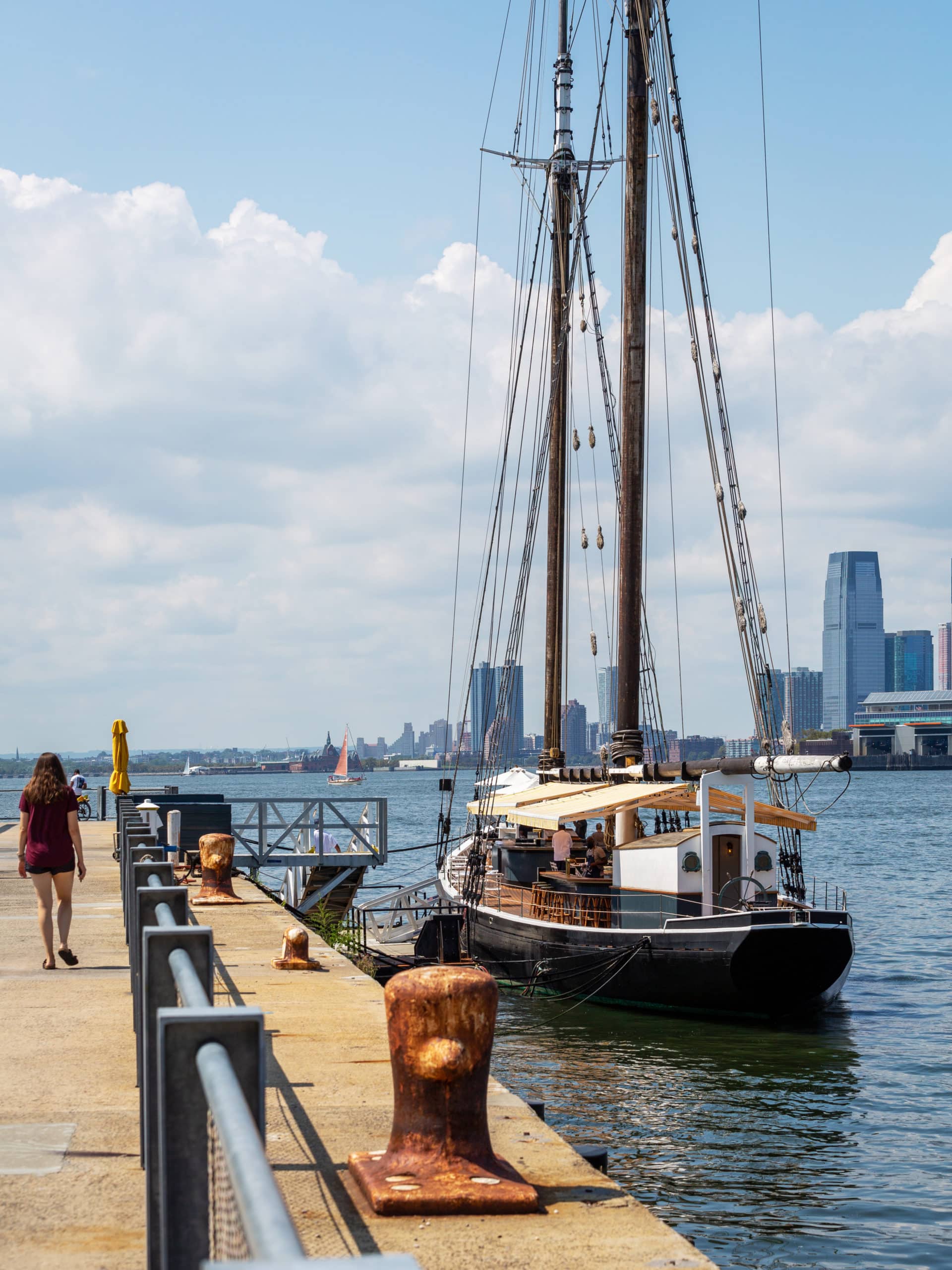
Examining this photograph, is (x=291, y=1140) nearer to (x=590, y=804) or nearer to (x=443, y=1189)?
(x=443, y=1189)

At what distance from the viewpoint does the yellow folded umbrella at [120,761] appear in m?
34.2

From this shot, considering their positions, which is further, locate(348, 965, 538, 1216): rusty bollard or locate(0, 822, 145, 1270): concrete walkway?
locate(348, 965, 538, 1216): rusty bollard

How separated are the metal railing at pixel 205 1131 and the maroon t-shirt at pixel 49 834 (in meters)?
7.29

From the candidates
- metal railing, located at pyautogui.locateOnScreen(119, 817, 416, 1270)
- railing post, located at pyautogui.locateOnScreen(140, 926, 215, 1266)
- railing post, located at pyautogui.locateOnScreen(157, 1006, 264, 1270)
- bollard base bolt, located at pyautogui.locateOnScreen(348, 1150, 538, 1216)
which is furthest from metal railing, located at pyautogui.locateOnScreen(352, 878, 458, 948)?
railing post, located at pyautogui.locateOnScreen(157, 1006, 264, 1270)

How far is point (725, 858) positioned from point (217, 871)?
8.36 meters

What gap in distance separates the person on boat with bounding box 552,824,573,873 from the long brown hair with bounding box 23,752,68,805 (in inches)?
589

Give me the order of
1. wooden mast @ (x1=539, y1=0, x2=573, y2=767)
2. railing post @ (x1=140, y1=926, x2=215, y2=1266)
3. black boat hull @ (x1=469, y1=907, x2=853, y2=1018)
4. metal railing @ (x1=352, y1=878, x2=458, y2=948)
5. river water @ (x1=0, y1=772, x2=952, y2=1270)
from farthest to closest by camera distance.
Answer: wooden mast @ (x1=539, y1=0, x2=573, y2=767)
metal railing @ (x1=352, y1=878, x2=458, y2=948)
black boat hull @ (x1=469, y1=907, x2=853, y2=1018)
river water @ (x1=0, y1=772, x2=952, y2=1270)
railing post @ (x1=140, y1=926, x2=215, y2=1266)

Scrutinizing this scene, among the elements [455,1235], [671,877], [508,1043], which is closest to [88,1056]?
[455,1235]

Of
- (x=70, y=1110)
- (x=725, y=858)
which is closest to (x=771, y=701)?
(x=725, y=858)

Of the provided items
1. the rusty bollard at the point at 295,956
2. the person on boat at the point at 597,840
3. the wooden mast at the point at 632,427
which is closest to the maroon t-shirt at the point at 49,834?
the rusty bollard at the point at 295,956

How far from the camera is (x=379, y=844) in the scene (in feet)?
103

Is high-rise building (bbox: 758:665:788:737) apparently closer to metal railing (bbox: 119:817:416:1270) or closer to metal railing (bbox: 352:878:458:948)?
metal railing (bbox: 352:878:458:948)

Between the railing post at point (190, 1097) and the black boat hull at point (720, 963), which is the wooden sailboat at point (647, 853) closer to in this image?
the black boat hull at point (720, 963)

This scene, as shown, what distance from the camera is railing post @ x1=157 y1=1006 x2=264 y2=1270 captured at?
3322 millimetres
